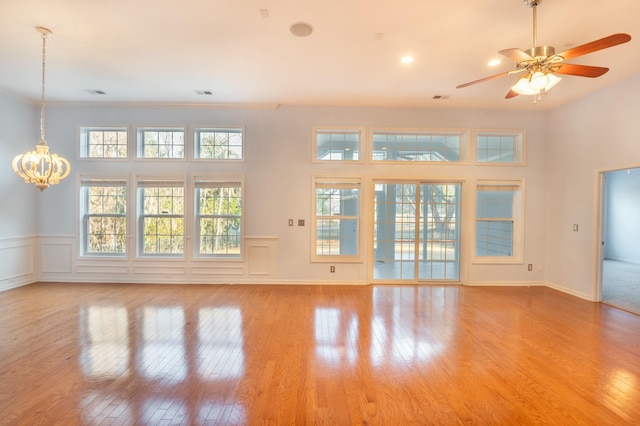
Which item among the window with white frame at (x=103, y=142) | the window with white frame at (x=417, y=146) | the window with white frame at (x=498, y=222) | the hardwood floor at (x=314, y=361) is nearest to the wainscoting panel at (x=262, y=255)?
the hardwood floor at (x=314, y=361)

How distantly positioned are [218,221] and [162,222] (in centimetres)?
105

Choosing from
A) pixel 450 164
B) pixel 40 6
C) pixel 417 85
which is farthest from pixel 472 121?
pixel 40 6

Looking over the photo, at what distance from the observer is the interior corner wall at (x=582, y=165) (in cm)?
417

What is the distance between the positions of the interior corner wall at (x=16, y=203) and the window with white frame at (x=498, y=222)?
8180mm

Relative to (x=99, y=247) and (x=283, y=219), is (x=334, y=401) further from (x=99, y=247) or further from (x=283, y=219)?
(x=99, y=247)

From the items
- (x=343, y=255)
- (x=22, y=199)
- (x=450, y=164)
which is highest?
(x=450, y=164)

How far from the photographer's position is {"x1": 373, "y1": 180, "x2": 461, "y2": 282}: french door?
5527 mm

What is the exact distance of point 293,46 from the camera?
11.2 ft

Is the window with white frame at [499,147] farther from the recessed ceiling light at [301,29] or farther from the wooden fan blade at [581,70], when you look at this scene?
the recessed ceiling light at [301,29]

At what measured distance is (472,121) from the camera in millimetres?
5461

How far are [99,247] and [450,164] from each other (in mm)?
6767

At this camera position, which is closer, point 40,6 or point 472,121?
point 40,6

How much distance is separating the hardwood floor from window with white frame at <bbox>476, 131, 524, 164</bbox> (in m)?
2.68

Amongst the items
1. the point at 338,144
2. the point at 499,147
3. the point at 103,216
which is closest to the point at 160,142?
the point at 103,216
